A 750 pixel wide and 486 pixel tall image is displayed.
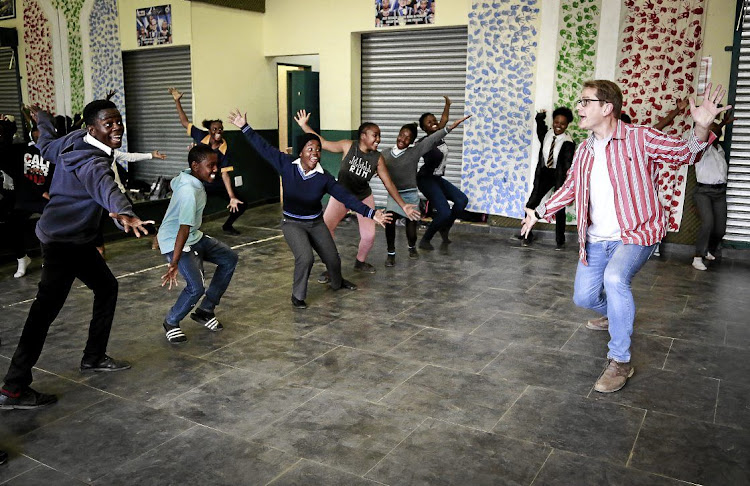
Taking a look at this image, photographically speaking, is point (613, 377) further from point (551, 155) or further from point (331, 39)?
point (331, 39)

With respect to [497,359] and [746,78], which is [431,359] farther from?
[746,78]

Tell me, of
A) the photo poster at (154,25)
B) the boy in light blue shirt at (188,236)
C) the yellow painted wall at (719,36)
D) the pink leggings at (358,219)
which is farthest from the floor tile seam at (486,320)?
the photo poster at (154,25)

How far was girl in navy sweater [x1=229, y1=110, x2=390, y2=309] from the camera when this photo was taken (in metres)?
5.58

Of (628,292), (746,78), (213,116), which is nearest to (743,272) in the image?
(746,78)

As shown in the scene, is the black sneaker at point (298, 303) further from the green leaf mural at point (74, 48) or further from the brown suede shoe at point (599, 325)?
the green leaf mural at point (74, 48)

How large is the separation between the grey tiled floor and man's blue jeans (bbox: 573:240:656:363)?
0.34 meters

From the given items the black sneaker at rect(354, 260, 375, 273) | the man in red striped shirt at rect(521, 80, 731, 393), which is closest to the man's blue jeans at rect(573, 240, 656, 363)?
the man in red striped shirt at rect(521, 80, 731, 393)

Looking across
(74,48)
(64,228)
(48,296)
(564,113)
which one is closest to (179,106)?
(74,48)

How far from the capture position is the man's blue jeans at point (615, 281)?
12.6 feet

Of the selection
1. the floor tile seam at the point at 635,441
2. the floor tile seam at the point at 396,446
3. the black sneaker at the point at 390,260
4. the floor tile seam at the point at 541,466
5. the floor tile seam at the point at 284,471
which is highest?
the black sneaker at the point at 390,260

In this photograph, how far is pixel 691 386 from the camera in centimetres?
407

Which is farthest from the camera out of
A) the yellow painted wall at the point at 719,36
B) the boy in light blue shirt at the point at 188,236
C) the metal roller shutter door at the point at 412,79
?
the metal roller shutter door at the point at 412,79

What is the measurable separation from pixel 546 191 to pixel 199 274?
486 cm

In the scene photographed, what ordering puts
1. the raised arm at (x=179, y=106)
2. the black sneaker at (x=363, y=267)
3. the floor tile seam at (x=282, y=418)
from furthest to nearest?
the raised arm at (x=179, y=106) < the black sneaker at (x=363, y=267) < the floor tile seam at (x=282, y=418)
